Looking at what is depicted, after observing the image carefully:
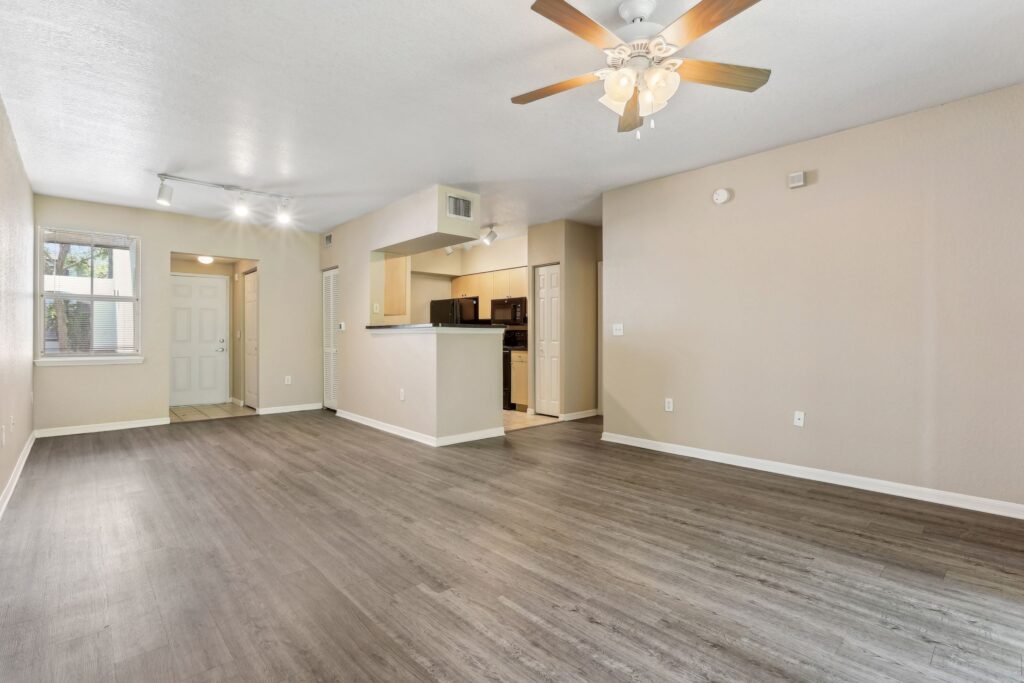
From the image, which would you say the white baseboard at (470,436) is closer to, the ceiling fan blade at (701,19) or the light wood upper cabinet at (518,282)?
the light wood upper cabinet at (518,282)

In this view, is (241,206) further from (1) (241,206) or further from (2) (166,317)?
(2) (166,317)

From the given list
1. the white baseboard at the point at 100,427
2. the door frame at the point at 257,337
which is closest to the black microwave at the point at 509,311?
the door frame at the point at 257,337

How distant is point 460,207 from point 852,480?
13.4ft

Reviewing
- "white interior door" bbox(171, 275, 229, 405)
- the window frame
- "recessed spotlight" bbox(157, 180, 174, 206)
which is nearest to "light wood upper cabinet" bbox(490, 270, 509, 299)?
"white interior door" bbox(171, 275, 229, 405)

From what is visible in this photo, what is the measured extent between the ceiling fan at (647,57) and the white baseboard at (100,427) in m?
5.91

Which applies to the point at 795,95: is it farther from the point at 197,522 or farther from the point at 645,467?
the point at 197,522

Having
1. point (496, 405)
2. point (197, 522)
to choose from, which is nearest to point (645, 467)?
point (496, 405)

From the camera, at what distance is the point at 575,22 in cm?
196

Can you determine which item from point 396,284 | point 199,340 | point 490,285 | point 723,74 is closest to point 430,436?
point 396,284

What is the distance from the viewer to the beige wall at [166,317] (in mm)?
5316

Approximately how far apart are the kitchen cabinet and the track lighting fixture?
3404 millimetres

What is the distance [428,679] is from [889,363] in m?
3.49

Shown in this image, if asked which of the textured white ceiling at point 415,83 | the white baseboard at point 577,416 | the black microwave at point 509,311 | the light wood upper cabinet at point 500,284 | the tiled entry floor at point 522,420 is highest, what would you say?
the textured white ceiling at point 415,83

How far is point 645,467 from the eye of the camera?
13.1 ft
